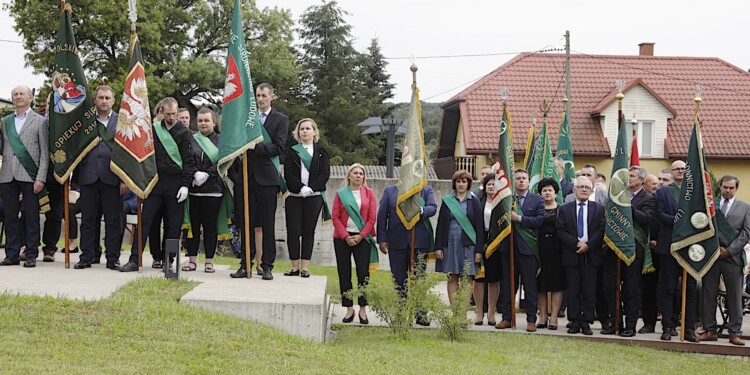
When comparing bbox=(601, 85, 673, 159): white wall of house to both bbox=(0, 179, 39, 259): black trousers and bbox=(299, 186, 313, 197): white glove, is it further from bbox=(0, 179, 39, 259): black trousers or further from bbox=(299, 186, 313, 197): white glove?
bbox=(0, 179, 39, 259): black trousers

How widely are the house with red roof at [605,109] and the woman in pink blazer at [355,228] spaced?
22.7 m

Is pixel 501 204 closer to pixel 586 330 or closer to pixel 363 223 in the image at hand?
pixel 363 223

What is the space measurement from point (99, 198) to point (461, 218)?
4.11 m

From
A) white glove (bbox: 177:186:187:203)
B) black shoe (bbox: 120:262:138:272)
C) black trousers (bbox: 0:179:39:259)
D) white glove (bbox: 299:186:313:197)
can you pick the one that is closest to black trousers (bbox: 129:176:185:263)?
white glove (bbox: 177:186:187:203)

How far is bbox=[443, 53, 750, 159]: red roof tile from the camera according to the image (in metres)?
35.1

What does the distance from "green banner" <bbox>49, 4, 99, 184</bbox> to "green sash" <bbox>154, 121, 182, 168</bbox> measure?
67 cm

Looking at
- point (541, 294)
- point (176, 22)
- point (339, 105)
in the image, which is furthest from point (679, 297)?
point (339, 105)

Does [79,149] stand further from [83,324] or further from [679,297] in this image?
[679,297]

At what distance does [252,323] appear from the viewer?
8320 millimetres

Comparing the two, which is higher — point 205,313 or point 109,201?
point 109,201

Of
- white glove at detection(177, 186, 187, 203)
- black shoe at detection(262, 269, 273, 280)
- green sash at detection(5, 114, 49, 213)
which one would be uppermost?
green sash at detection(5, 114, 49, 213)

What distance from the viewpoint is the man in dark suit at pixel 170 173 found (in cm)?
1072

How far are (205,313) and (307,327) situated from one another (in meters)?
0.93

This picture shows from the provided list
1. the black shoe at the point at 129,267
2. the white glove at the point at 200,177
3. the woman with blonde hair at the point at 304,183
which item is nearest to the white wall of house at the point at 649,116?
the woman with blonde hair at the point at 304,183
